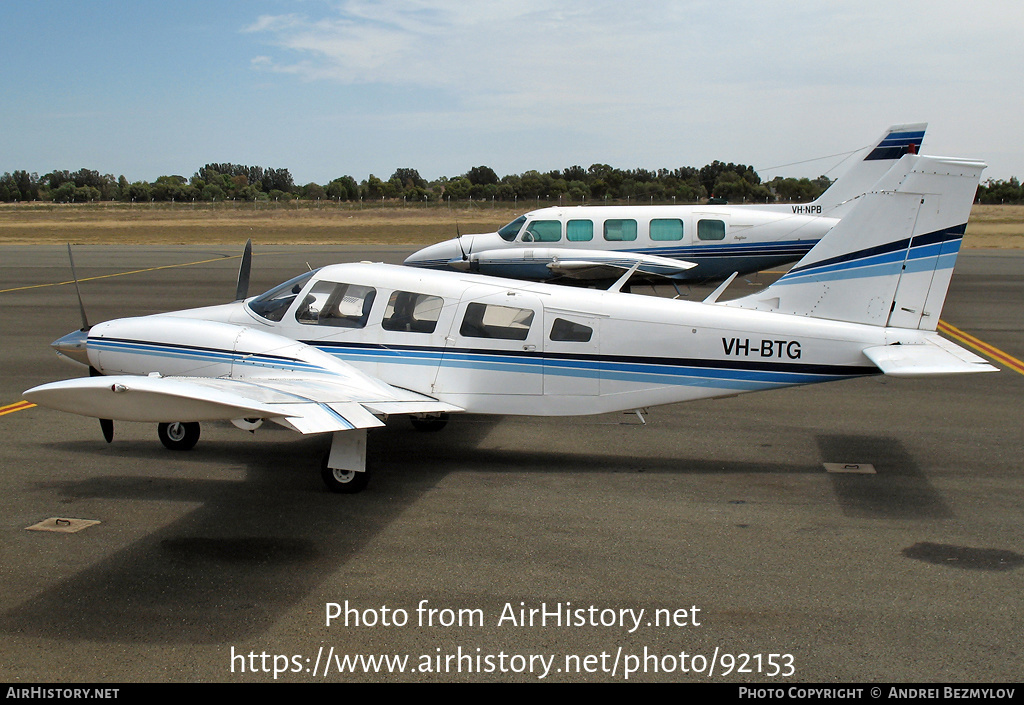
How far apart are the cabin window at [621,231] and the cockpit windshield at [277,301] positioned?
15.1m

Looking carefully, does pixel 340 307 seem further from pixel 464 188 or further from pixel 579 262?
pixel 464 188

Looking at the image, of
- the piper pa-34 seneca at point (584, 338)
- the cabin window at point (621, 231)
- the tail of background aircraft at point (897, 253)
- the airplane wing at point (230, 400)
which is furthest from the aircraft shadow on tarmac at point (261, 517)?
the cabin window at point (621, 231)

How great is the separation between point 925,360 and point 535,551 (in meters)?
4.39

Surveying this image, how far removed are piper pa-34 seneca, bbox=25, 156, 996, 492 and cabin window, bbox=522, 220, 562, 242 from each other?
47.1ft

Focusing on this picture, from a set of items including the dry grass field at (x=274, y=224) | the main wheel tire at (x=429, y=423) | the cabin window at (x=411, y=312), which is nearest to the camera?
the cabin window at (x=411, y=312)

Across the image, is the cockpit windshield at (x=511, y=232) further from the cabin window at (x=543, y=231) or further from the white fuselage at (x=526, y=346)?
the white fuselage at (x=526, y=346)

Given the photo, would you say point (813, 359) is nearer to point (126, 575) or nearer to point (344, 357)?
point (344, 357)

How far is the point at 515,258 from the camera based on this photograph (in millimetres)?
22375

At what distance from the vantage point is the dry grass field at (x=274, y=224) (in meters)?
55.4

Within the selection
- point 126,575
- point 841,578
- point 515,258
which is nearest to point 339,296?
point 126,575

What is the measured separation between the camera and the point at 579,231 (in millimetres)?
23844

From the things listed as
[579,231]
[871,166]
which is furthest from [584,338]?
[871,166]

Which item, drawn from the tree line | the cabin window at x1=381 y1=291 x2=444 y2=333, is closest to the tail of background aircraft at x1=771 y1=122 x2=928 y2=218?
the cabin window at x1=381 y1=291 x2=444 y2=333
